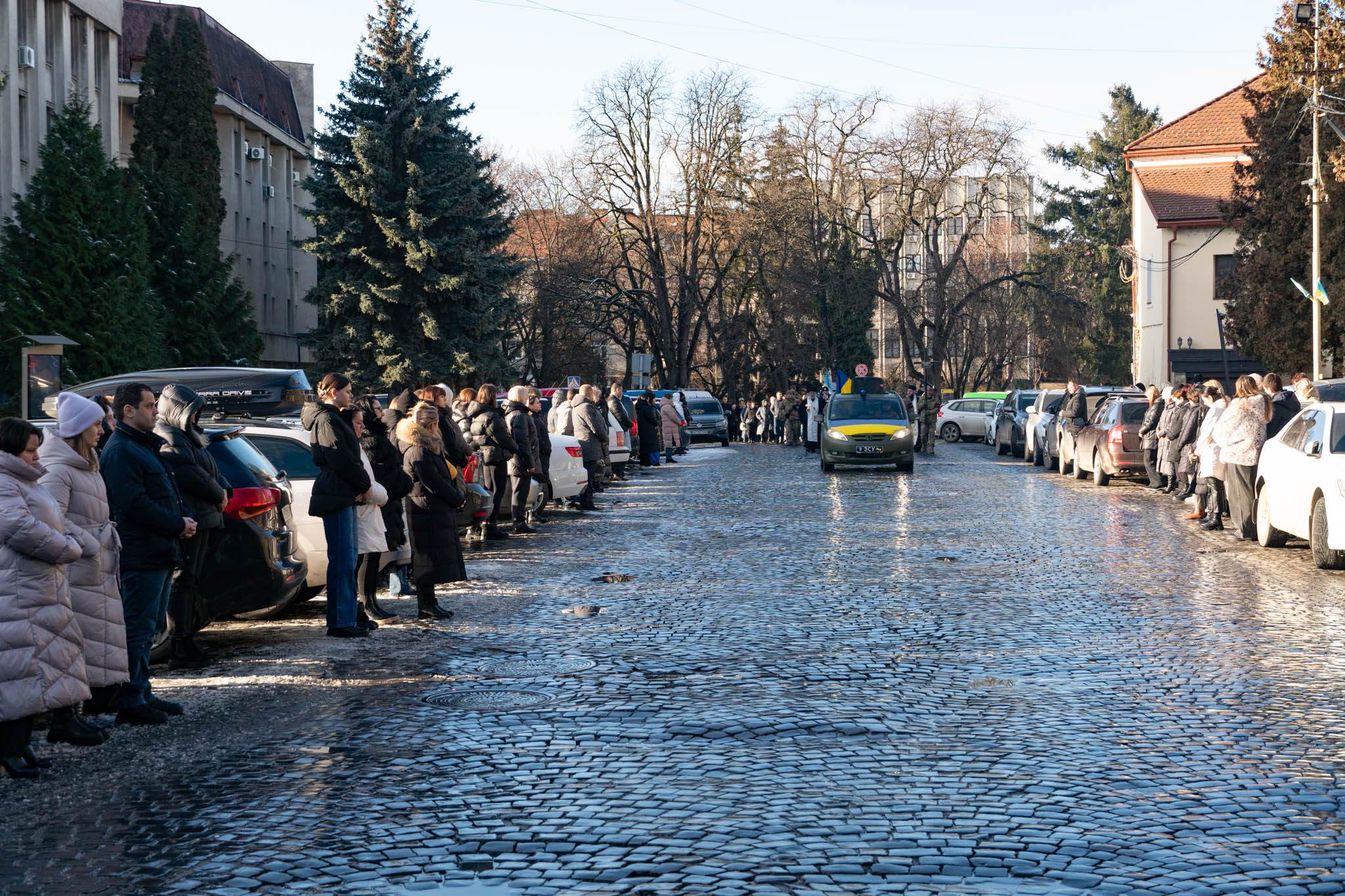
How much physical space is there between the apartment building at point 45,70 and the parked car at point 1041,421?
22.1 m

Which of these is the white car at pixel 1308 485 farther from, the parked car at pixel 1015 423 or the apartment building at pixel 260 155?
the apartment building at pixel 260 155

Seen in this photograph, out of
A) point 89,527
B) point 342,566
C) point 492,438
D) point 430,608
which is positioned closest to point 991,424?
point 492,438

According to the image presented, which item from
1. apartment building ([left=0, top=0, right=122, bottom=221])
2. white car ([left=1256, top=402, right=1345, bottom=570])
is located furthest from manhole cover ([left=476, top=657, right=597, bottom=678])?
apartment building ([left=0, top=0, right=122, bottom=221])

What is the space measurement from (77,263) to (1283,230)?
98.0 feet

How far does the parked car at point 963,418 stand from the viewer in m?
54.4

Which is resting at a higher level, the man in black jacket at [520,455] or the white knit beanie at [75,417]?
the white knit beanie at [75,417]

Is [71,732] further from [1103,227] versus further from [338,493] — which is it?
[1103,227]

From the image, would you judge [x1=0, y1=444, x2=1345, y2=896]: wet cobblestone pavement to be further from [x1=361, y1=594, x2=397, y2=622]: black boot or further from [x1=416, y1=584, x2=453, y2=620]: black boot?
[x1=361, y1=594, x2=397, y2=622]: black boot

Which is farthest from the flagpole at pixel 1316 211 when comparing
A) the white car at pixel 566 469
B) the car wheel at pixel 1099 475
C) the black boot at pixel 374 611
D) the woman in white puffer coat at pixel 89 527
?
the woman in white puffer coat at pixel 89 527

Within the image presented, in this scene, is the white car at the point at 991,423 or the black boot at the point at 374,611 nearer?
the black boot at the point at 374,611

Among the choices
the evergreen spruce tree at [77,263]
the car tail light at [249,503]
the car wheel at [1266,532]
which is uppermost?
the evergreen spruce tree at [77,263]

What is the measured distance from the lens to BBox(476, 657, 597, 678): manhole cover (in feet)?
29.6

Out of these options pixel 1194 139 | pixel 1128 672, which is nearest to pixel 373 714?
pixel 1128 672

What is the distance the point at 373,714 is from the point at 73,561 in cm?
172
